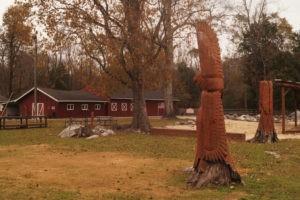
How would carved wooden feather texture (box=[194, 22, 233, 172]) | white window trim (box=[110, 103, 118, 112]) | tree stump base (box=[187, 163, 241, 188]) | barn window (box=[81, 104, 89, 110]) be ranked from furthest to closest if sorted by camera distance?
white window trim (box=[110, 103, 118, 112]) < barn window (box=[81, 104, 89, 110]) < carved wooden feather texture (box=[194, 22, 233, 172]) < tree stump base (box=[187, 163, 241, 188])

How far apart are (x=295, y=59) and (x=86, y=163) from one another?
50.0 m

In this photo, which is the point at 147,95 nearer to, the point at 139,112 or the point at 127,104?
the point at 127,104

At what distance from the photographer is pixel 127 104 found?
6556cm

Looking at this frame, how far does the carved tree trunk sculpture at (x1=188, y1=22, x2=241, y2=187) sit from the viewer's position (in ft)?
35.5

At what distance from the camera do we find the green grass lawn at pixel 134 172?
391 inches

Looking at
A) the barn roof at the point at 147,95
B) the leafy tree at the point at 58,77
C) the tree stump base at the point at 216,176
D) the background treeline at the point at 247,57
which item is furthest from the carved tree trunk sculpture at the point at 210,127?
the leafy tree at the point at 58,77

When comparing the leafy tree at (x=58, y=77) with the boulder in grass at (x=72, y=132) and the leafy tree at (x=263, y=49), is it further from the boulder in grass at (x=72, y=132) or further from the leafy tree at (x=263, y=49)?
the boulder in grass at (x=72, y=132)

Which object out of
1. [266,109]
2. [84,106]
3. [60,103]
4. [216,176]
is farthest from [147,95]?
[216,176]

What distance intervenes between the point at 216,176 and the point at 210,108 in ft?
5.21

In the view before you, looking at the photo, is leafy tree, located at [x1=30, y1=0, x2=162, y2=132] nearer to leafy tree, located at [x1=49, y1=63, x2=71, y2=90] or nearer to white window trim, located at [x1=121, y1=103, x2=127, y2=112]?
white window trim, located at [x1=121, y1=103, x2=127, y2=112]

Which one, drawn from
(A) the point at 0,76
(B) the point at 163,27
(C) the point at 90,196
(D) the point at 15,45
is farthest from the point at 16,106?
(C) the point at 90,196

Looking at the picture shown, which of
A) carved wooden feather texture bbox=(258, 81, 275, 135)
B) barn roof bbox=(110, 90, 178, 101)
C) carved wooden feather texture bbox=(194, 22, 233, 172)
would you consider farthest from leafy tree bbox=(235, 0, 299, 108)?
carved wooden feather texture bbox=(194, 22, 233, 172)

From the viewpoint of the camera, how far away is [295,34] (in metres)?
63.5

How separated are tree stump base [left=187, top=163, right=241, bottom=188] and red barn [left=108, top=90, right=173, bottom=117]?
5007 centimetres
